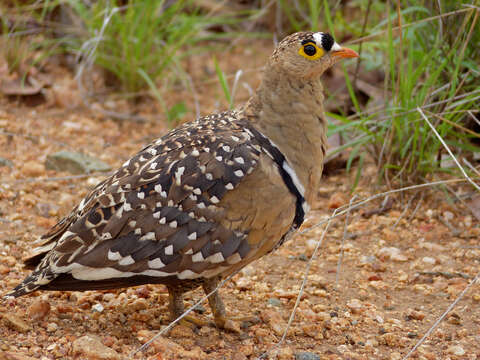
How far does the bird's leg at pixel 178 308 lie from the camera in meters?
2.99

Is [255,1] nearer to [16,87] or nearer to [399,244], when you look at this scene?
[16,87]

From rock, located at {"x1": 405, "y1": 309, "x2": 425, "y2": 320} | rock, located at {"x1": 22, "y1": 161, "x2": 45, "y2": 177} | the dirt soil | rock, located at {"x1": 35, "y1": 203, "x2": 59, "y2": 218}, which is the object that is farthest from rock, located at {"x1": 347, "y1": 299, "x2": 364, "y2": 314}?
rock, located at {"x1": 22, "y1": 161, "x2": 45, "y2": 177}

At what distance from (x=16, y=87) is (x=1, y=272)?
256 cm

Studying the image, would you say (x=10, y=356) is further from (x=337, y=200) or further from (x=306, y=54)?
(x=337, y=200)

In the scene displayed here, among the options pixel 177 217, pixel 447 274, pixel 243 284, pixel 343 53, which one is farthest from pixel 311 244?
pixel 177 217

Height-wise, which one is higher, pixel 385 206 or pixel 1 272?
pixel 1 272

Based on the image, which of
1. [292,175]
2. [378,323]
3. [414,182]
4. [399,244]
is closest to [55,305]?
[292,175]

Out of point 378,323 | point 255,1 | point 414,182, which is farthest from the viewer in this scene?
point 255,1

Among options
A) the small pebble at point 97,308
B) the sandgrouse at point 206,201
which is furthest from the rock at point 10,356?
the small pebble at point 97,308

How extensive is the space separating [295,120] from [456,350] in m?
1.28

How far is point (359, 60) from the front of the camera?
4391 millimetres

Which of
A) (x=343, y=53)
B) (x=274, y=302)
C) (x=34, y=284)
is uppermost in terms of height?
(x=343, y=53)

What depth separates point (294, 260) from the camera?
12.5 ft

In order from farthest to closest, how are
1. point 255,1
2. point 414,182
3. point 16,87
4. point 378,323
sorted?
point 255,1, point 16,87, point 414,182, point 378,323
